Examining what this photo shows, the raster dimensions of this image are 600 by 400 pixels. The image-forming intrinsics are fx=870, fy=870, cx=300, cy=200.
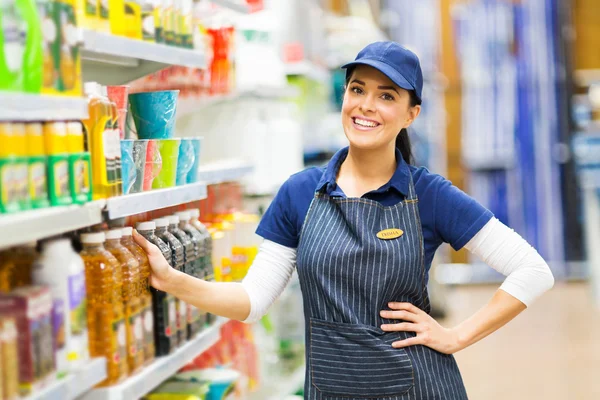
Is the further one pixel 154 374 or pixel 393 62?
Result: pixel 154 374

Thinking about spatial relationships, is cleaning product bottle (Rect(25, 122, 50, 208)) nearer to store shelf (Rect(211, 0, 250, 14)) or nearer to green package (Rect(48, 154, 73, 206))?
green package (Rect(48, 154, 73, 206))

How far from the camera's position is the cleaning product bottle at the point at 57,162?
5.73 feet

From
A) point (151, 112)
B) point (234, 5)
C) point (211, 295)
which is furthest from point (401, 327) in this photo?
point (234, 5)

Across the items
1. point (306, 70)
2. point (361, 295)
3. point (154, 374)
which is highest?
point (306, 70)

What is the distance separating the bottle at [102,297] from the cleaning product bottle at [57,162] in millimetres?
251

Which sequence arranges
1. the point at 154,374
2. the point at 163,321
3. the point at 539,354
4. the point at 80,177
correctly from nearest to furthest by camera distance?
the point at 80,177 < the point at 154,374 < the point at 163,321 < the point at 539,354

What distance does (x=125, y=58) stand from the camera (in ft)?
8.77

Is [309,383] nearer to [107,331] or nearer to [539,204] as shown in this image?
[107,331]

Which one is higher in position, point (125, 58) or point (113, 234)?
point (125, 58)

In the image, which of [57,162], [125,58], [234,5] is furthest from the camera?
[234,5]

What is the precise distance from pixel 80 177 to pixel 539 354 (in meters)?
5.19

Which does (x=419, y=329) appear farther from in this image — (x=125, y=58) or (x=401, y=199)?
(x=125, y=58)

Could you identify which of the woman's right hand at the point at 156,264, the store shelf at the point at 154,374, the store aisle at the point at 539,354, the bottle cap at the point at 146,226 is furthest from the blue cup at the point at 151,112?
the store aisle at the point at 539,354

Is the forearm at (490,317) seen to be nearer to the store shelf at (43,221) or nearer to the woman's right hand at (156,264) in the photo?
the woman's right hand at (156,264)
